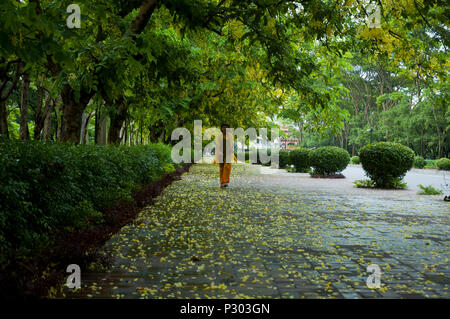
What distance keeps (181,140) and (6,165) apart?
28221 mm

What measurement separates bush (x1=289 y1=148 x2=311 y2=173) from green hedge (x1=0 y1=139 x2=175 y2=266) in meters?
20.3

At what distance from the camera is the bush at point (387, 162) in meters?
14.6

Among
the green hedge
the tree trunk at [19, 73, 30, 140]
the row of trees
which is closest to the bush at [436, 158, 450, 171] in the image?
the row of trees

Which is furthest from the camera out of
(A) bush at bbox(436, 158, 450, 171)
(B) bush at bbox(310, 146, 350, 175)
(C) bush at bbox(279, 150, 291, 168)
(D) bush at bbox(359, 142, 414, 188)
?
(A) bush at bbox(436, 158, 450, 171)

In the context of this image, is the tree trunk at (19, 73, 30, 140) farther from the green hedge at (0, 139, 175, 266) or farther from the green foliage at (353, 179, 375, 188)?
the green foliage at (353, 179, 375, 188)

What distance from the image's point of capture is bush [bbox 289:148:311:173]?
26.0m

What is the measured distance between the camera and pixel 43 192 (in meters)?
4.50

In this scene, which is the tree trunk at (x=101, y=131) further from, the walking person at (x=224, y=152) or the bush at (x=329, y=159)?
the bush at (x=329, y=159)

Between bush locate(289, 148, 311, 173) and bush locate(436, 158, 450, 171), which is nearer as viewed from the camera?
bush locate(289, 148, 311, 173)

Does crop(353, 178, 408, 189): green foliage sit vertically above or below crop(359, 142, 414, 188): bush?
below

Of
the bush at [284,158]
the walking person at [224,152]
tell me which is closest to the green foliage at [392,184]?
the walking person at [224,152]

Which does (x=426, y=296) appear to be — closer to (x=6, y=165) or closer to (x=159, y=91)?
(x=6, y=165)
